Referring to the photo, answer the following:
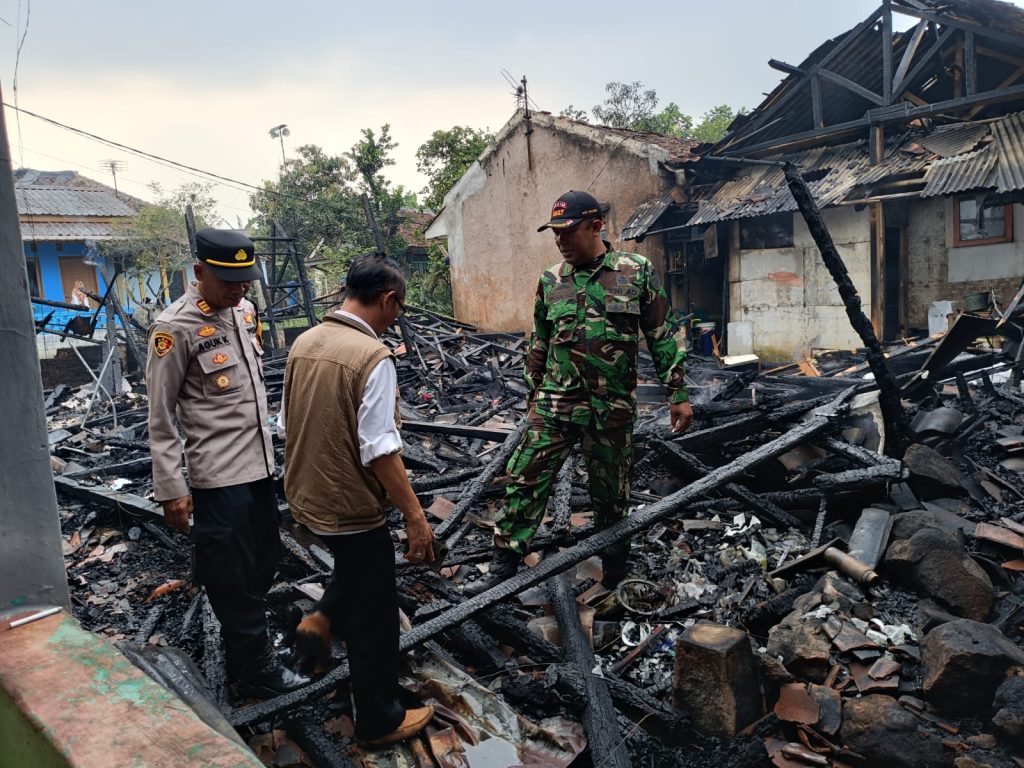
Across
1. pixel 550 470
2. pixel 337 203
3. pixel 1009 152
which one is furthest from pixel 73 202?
pixel 1009 152

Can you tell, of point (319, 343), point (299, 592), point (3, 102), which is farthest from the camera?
point (299, 592)

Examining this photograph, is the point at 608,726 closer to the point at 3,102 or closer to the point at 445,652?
the point at 445,652

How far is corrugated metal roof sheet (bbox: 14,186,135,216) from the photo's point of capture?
21.9 meters

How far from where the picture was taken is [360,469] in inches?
97.7

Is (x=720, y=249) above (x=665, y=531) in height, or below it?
above

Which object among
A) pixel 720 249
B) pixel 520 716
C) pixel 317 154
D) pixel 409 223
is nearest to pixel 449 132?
pixel 409 223

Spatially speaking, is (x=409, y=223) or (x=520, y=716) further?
(x=409, y=223)

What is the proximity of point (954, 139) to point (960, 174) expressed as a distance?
1.32 m

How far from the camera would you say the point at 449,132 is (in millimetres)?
23312

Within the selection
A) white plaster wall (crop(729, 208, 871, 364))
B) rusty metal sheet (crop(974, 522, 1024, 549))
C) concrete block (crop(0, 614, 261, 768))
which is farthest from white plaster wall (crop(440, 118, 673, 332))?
concrete block (crop(0, 614, 261, 768))

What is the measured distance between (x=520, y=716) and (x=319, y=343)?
6.02 feet

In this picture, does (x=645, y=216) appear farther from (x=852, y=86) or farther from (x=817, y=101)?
(x=852, y=86)

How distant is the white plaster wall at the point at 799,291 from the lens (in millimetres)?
11680

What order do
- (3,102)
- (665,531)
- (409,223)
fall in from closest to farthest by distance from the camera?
(3,102) → (665,531) → (409,223)
